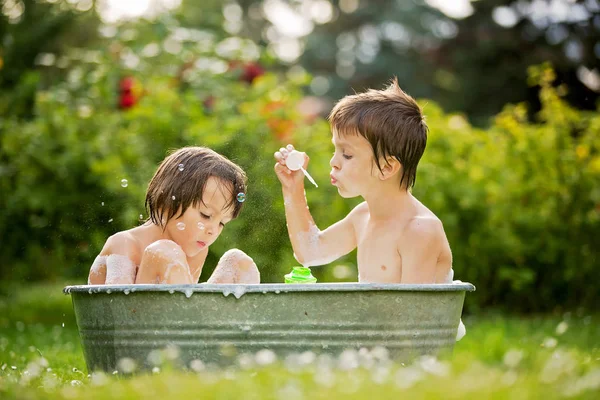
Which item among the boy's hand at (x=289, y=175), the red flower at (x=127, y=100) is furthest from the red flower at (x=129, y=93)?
the boy's hand at (x=289, y=175)

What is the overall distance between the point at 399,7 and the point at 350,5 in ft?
5.49

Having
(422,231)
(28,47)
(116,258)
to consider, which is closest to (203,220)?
(116,258)

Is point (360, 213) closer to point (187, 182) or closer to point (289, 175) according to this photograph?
point (289, 175)

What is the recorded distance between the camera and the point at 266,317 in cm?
229

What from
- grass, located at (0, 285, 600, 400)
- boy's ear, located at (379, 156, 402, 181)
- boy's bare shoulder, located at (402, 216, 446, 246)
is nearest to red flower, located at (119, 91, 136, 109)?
grass, located at (0, 285, 600, 400)

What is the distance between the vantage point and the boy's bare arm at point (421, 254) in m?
2.72

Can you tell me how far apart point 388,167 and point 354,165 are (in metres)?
0.12

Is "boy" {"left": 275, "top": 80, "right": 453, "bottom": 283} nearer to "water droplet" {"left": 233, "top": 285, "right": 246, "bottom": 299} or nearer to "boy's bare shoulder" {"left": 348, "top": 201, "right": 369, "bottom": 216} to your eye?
"boy's bare shoulder" {"left": 348, "top": 201, "right": 369, "bottom": 216}

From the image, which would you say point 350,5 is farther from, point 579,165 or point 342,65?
point 579,165

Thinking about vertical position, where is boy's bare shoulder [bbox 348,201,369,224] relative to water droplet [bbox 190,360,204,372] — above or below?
above

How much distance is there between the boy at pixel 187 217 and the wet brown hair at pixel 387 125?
42 centimetres

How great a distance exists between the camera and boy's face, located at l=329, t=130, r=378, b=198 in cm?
294

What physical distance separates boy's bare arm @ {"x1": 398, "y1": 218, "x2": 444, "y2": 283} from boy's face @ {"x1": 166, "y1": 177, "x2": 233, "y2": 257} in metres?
0.62

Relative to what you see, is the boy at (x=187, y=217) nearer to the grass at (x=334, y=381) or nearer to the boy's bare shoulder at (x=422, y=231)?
the grass at (x=334, y=381)
